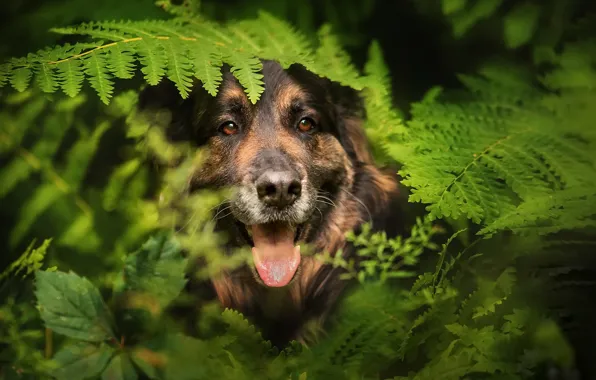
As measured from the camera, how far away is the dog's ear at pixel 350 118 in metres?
3.75

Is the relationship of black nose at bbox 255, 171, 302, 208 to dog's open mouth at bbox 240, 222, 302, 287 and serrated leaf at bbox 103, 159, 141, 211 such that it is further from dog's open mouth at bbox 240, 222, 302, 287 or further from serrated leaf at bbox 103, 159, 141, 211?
serrated leaf at bbox 103, 159, 141, 211

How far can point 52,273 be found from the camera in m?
2.32

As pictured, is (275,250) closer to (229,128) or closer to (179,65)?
(229,128)

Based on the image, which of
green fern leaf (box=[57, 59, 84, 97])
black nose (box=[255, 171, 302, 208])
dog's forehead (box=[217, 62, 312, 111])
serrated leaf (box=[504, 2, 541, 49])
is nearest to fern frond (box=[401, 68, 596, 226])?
serrated leaf (box=[504, 2, 541, 49])

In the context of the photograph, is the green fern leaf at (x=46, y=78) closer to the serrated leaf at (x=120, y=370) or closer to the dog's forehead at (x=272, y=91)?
the dog's forehead at (x=272, y=91)

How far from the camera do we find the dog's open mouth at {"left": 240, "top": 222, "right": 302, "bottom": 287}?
10.5 ft

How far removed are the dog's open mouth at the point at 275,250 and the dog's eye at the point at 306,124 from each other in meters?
0.53

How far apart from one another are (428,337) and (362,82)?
1432mm

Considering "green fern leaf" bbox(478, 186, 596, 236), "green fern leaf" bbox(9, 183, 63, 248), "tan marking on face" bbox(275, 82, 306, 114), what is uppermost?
"tan marking on face" bbox(275, 82, 306, 114)

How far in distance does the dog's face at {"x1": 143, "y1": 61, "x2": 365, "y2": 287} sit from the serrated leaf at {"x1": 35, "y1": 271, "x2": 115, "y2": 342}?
3.34 feet

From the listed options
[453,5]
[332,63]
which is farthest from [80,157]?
[453,5]

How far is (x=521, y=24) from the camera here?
11.4 feet

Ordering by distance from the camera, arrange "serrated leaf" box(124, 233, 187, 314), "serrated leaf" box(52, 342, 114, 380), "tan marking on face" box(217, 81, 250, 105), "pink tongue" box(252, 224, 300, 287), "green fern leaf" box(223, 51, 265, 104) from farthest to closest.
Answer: "tan marking on face" box(217, 81, 250, 105)
"pink tongue" box(252, 224, 300, 287)
"green fern leaf" box(223, 51, 265, 104)
"serrated leaf" box(124, 233, 187, 314)
"serrated leaf" box(52, 342, 114, 380)

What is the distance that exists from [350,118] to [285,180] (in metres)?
0.84
